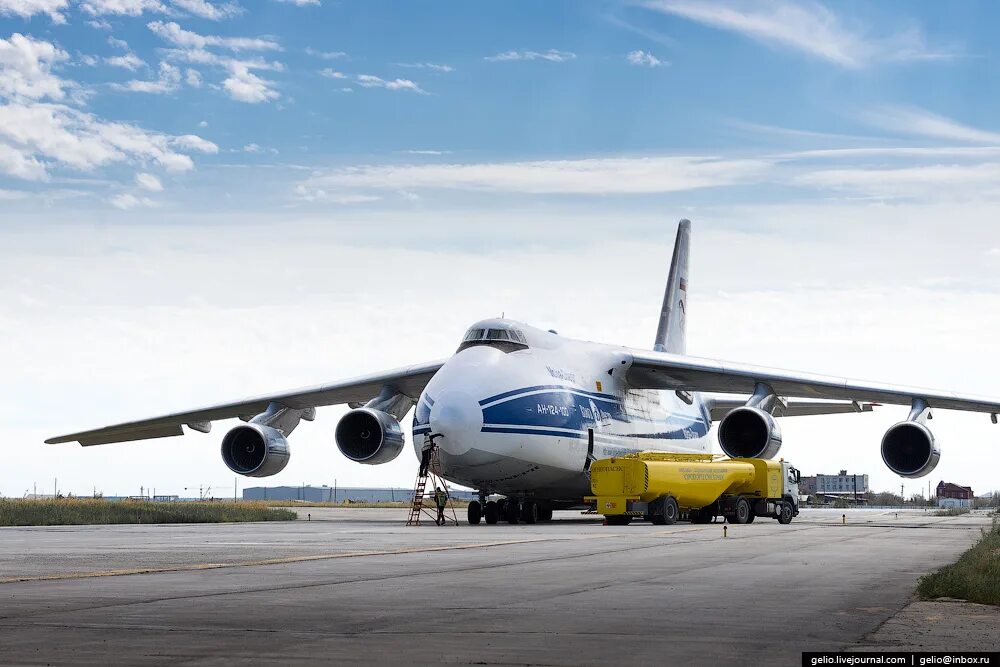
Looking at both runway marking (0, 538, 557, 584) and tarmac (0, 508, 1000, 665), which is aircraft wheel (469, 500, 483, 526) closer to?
runway marking (0, 538, 557, 584)

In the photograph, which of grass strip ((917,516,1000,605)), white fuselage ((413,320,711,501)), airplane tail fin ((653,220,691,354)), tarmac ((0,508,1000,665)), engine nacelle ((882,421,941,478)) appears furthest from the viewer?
airplane tail fin ((653,220,691,354))

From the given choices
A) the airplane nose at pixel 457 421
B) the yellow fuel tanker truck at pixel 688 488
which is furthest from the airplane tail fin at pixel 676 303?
the airplane nose at pixel 457 421

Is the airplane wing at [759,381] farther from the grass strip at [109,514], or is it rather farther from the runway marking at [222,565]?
the runway marking at [222,565]

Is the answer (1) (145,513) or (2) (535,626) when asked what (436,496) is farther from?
(2) (535,626)

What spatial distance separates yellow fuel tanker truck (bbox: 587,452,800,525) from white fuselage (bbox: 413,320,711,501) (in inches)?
49.5

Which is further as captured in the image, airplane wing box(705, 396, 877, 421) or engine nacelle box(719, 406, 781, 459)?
airplane wing box(705, 396, 877, 421)

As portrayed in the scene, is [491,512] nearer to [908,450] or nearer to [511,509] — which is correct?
[511,509]

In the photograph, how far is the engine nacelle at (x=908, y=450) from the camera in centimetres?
3109

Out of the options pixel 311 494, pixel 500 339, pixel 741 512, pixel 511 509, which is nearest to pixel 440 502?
→ pixel 511 509

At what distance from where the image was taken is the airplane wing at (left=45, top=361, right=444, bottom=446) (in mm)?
33875

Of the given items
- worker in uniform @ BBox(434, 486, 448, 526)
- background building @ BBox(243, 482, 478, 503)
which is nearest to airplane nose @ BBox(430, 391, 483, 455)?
worker in uniform @ BBox(434, 486, 448, 526)

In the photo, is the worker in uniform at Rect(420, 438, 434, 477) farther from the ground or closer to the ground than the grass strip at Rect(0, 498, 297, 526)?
farther from the ground

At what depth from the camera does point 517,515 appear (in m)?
31.8

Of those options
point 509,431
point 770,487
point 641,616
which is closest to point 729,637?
point 641,616
